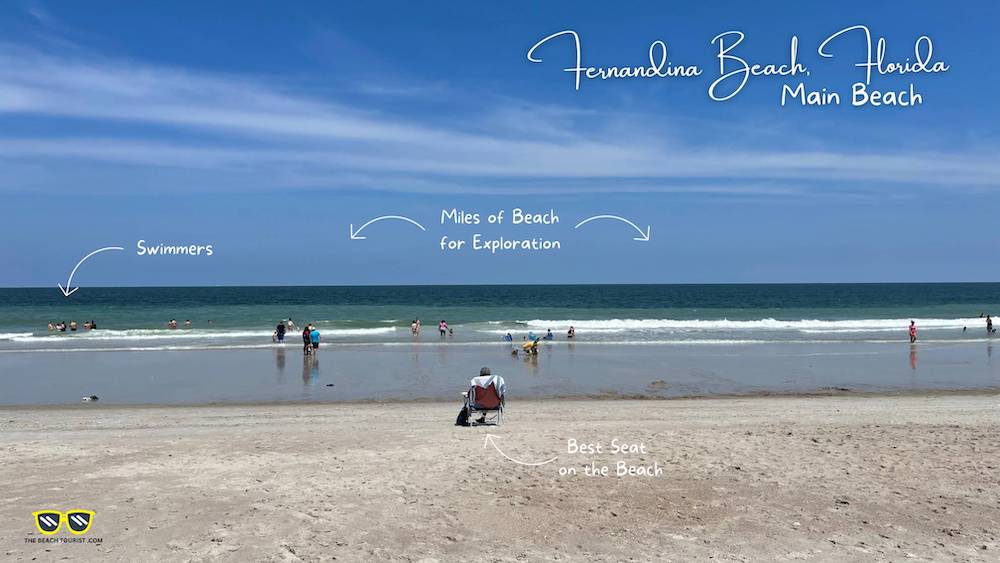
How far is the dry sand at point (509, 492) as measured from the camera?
7230 millimetres

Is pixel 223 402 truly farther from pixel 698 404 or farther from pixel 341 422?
pixel 698 404

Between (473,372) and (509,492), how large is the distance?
15.8m

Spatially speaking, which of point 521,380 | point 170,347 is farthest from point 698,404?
point 170,347

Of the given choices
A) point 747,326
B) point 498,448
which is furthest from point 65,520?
point 747,326

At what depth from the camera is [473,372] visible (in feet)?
81.5

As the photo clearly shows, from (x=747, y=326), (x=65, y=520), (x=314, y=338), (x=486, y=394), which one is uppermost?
(x=747, y=326)

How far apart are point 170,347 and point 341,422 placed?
23578mm

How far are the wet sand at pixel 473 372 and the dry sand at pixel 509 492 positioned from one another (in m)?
5.64

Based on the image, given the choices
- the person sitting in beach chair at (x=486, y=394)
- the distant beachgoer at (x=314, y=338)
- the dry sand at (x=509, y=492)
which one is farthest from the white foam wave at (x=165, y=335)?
the dry sand at (x=509, y=492)

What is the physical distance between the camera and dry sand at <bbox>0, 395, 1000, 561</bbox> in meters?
7.23

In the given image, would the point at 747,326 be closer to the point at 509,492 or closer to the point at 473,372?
the point at 473,372

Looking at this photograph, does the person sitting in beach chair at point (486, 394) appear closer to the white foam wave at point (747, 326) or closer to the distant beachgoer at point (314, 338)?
the distant beachgoer at point (314, 338)

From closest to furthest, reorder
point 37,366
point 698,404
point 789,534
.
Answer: point 789,534
point 698,404
point 37,366

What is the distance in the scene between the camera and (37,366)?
27.3 meters
